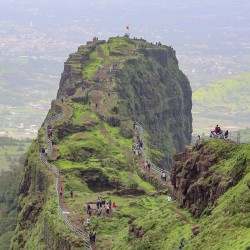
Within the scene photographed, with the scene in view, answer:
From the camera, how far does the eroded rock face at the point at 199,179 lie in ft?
122

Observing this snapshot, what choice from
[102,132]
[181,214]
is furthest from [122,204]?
[102,132]

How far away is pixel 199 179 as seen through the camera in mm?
39594

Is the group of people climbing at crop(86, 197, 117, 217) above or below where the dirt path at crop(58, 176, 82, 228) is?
above

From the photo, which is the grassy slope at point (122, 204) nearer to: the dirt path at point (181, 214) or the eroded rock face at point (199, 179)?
the dirt path at point (181, 214)

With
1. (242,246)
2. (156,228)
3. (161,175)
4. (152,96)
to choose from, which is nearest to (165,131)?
(152,96)

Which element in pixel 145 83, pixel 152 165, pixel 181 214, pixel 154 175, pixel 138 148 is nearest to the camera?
pixel 181 214

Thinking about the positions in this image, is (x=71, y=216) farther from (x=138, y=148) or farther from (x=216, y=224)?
(x=138, y=148)

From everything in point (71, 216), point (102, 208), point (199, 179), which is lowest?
point (71, 216)

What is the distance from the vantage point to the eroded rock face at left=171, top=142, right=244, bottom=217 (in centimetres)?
3709

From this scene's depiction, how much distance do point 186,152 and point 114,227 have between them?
8972mm

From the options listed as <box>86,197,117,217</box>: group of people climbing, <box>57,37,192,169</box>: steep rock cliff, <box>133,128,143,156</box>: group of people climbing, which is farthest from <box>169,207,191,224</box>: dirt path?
<box>57,37,192,169</box>: steep rock cliff

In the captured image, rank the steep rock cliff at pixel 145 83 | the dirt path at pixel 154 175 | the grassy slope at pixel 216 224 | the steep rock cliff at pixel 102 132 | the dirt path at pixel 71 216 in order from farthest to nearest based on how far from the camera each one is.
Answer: the steep rock cliff at pixel 145 83
the dirt path at pixel 154 175
the steep rock cliff at pixel 102 132
the dirt path at pixel 71 216
the grassy slope at pixel 216 224

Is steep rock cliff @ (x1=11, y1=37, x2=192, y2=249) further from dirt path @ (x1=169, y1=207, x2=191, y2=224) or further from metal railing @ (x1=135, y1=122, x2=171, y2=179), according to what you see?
dirt path @ (x1=169, y1=207, x2=191, y2=224)

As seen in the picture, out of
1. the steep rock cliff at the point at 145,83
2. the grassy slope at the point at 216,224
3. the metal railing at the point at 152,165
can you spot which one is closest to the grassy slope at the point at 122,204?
the grassy slope at the point at 216,224
